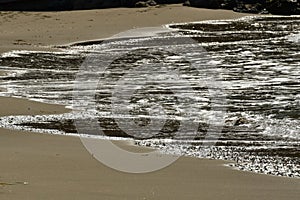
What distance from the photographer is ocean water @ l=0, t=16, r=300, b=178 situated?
25.1ft

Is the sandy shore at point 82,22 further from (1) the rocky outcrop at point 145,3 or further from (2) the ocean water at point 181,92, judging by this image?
(2) the ocean water at point 181,92

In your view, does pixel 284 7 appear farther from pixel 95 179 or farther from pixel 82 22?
pixel 95 179

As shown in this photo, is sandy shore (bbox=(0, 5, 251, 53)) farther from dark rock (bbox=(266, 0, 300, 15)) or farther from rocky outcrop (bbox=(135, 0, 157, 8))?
dark rock (bbox=(266, 0, 300, 15))

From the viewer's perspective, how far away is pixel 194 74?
12883mm

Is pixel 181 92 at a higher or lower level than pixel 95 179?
lower

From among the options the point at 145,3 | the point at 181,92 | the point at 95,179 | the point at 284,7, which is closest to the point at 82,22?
the point at 145,3

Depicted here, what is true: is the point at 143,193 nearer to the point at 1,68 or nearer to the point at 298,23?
the point at 1,68

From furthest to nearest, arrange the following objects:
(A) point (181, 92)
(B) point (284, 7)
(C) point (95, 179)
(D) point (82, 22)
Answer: (B) point (284, 7), (D) point (82, 22), (A) point (181, 92), (C) point (95, 179)

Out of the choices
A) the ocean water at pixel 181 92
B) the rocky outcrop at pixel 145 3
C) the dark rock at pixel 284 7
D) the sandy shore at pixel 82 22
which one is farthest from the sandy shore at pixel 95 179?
the dark rock at pixel 284 7

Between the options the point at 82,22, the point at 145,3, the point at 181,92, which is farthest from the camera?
the point at 145,3

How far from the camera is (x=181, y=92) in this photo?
1097 cm

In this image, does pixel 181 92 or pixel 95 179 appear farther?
pixel 181 92

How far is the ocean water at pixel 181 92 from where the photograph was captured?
7.66 metres

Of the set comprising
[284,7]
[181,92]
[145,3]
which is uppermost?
[181,92]
